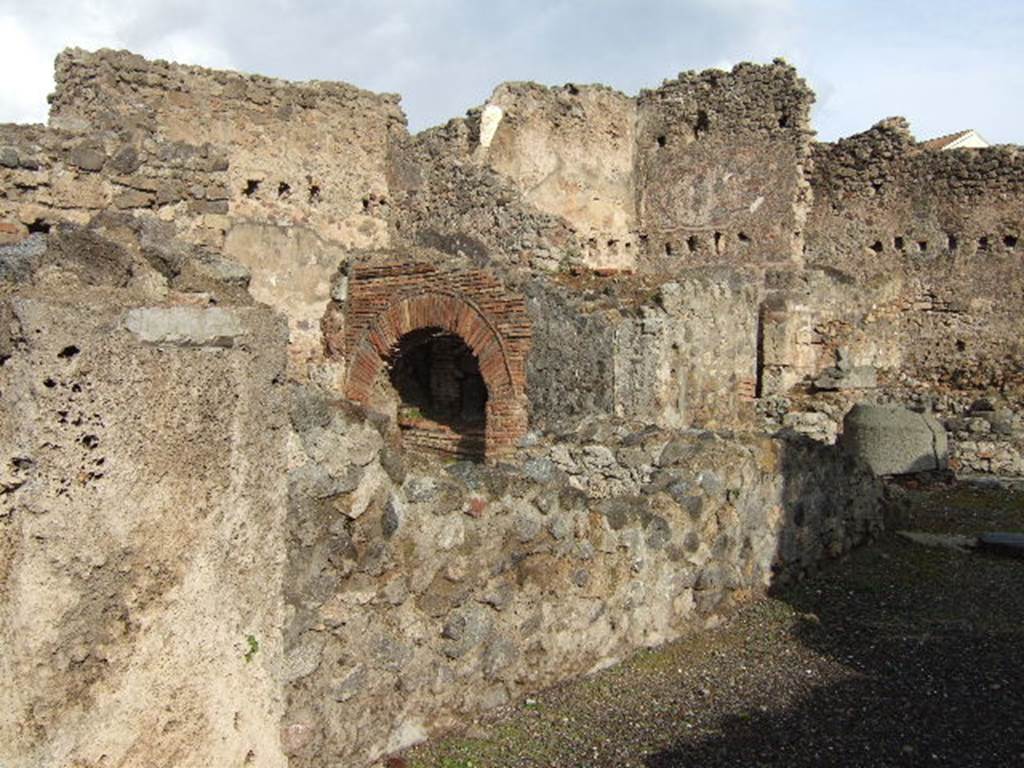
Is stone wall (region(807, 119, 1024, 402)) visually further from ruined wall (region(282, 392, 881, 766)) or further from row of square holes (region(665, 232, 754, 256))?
ruined wall (region(282, 392, 881, 766))

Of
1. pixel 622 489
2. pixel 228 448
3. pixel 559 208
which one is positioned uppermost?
pixel 559 208

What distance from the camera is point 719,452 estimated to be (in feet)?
17.6

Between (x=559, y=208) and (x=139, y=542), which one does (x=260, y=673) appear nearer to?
(x=139, y=542)

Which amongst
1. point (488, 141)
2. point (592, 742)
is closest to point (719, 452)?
point (592, 742)

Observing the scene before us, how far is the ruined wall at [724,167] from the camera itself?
60.2 ft

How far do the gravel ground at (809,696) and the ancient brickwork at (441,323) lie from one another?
4.31m

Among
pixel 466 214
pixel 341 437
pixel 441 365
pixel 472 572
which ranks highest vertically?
pixel 466 214

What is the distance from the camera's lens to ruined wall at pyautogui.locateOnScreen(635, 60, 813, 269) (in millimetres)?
18344

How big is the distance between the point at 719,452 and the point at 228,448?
3.41 meters

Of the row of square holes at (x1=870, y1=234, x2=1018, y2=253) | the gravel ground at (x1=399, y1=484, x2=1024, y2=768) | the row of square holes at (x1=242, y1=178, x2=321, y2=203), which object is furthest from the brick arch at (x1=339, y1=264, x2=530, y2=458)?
the row of square holes at (x1=870, y1=234, x2=1018, y2=253)

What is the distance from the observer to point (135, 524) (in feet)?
7.50

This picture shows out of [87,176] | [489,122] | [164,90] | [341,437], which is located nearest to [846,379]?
[489,122]

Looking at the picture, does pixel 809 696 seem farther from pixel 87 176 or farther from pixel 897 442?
pixel 897 442

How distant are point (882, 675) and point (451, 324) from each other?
6236 millimetres
